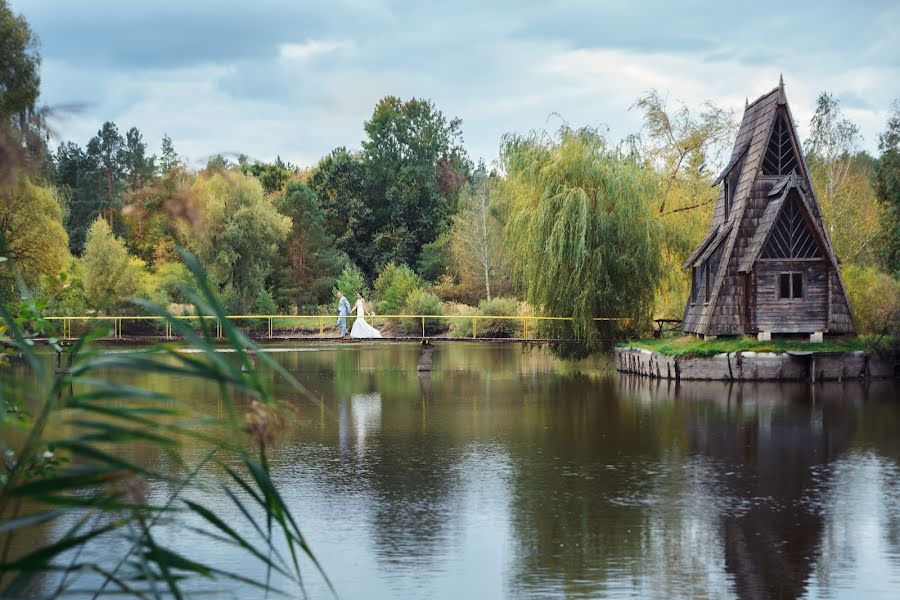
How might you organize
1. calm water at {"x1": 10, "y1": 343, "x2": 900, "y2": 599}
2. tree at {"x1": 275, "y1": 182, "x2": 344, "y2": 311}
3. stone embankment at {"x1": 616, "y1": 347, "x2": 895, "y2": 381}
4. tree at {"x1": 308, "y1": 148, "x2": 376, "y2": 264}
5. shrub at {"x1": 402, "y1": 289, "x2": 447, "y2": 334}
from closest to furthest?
calm water at {"x1": 10, "y1": 343, "x2": 900, "y2": 599}, stone embankment at {"x1": 616, "y1": 347, "x2": 895, "y2": 381}, shrub at {"x1": 402, "y1": 289, "x2": 447, "y2": 334}, tree at {"x1": 275, "y1": 182, "x2": 344, "y2": 311}, tree at {"x1": 308, "y1": 148, "x2": 376, "y2": 264}

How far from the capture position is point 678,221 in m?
37.9

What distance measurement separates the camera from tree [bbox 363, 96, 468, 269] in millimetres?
65688

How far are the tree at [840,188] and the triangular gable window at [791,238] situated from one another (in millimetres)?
14672

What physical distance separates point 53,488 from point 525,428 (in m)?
19.0

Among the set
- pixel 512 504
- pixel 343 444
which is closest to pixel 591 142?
pixel 343 444

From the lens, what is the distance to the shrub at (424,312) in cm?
5028

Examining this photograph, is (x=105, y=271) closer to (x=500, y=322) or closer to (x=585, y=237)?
(x=500, y=322)

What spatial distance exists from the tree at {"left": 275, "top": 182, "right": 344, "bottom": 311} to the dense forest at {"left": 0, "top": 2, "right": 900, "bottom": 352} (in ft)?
0.34

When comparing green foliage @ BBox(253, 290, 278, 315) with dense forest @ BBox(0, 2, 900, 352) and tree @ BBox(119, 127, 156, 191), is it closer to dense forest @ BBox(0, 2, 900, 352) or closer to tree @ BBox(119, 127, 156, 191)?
dense forest @ BBox(0, 2, 900, 352)

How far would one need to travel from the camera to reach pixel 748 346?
31.3m

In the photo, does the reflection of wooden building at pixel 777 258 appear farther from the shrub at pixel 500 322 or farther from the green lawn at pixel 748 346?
the shrub at pixel 500 322

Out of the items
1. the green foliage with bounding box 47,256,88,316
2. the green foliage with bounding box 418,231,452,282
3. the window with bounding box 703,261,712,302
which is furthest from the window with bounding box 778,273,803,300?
the green foliage with bounding box 418,231,452,282

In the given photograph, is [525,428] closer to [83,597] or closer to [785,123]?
[83,597]

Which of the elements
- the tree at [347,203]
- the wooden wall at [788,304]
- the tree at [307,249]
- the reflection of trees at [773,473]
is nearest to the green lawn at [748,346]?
the wooden wall at [788,304]
